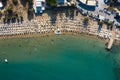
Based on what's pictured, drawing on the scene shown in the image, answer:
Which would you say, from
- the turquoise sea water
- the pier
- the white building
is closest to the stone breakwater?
the pier

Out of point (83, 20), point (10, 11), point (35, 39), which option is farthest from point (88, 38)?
point (10, 11)

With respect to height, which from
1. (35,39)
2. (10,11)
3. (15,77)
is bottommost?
(15,77)

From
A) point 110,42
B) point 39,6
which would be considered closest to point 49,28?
point 39,6

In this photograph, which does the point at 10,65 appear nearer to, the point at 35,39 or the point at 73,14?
the point at 35,39

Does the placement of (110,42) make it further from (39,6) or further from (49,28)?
(39,6)

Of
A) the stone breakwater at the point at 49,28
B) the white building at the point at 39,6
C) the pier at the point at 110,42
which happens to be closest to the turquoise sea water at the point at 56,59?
the pier at the point at 110,42

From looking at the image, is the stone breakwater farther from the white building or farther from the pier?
the white building

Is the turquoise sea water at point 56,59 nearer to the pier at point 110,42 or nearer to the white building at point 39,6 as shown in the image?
the pier at point 110,42
